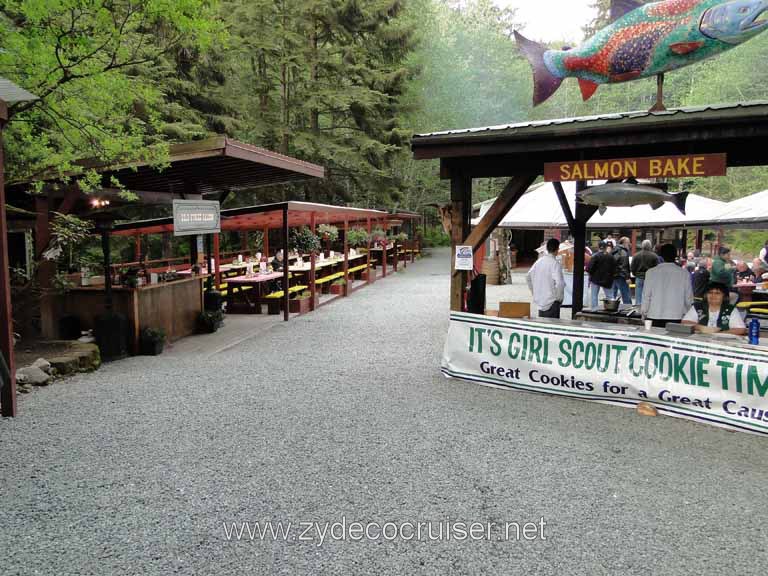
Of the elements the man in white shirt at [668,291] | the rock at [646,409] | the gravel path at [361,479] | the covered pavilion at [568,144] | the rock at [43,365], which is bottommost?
the gravel path at [361,479]

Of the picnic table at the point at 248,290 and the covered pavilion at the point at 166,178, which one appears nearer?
the covered pavilion at the point at 166,178

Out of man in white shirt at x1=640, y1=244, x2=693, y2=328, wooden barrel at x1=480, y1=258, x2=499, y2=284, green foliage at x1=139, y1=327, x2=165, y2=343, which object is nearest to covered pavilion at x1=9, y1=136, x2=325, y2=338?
green foliage at x1=139, y1=327, x2=165, y2=343

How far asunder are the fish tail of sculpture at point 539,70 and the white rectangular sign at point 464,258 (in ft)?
10.2

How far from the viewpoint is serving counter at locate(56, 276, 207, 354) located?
8570 mm

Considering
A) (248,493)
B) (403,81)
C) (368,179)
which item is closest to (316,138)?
(368,179)

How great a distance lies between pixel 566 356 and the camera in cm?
595

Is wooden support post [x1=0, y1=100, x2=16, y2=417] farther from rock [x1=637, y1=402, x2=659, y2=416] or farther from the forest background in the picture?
rock [x1=637, y1=402, x2=659, y2=416]

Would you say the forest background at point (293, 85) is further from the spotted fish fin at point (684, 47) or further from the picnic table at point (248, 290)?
the spotted fish fin at point (684, 47)

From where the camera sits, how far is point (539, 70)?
327 inches

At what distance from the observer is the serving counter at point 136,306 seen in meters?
8.57

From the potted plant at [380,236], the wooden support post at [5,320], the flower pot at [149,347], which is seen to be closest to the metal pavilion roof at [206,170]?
the wooden support post at [5,320]

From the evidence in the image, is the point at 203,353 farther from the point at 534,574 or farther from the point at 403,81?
the point at 403,81

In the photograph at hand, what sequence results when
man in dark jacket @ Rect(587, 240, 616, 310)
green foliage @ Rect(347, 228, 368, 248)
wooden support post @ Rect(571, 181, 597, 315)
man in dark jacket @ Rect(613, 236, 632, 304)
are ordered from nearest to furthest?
wooden support post @ Rect(571, 181, 597, 315)
man in dark jacket @ Rect(587, 240, 616, 310)
man in dark jacket @ Rect(613, 236, 632, 304)
green foliage @ Rect(347, 228, 368, 248)

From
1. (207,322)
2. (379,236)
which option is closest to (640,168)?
(207,322)
